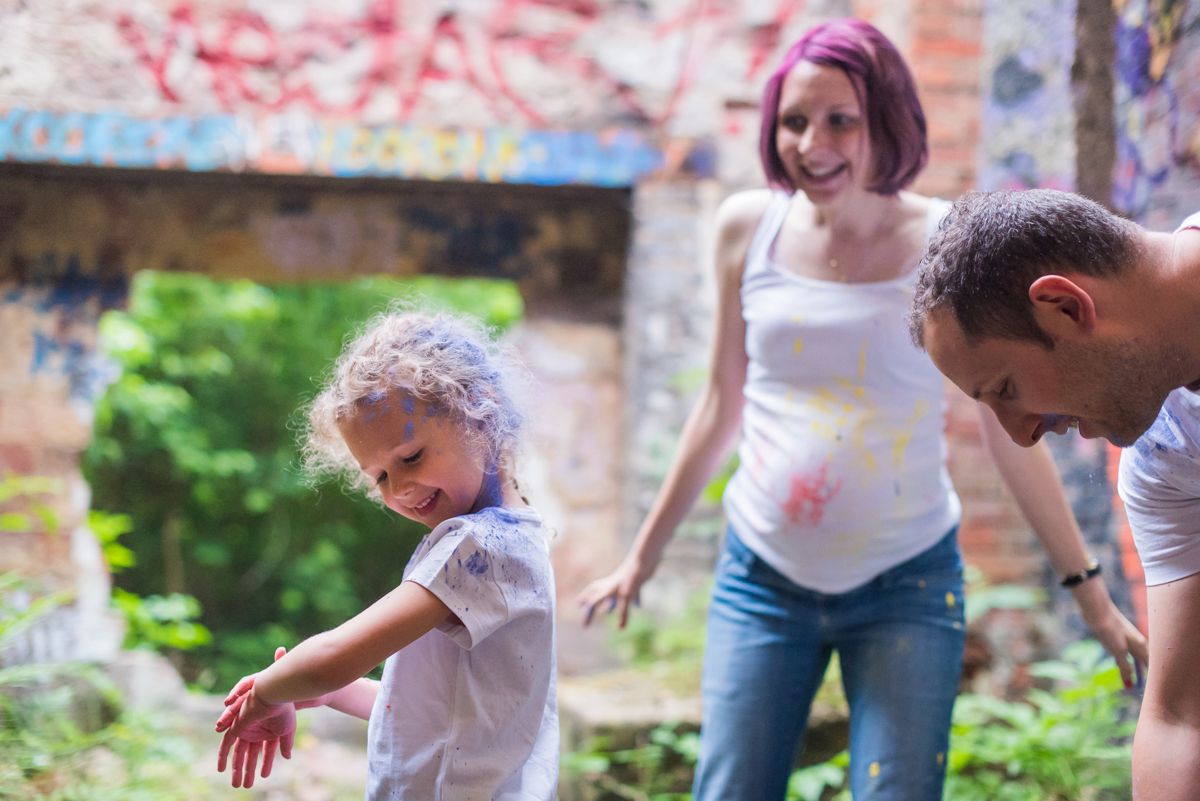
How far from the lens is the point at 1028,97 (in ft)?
12.6

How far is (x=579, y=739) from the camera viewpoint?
3.48 m

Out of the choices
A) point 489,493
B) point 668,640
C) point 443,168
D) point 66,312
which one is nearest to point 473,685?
point 489,493

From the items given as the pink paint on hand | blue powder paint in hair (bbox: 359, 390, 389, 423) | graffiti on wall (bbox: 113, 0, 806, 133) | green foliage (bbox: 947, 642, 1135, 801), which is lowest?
green foliage (bbox: 947, 642, 1135, 801)

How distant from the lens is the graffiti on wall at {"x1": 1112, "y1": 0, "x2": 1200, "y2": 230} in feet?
9.18

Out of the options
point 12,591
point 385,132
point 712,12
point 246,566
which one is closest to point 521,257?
point 385,132

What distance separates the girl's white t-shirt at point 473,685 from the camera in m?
1.47

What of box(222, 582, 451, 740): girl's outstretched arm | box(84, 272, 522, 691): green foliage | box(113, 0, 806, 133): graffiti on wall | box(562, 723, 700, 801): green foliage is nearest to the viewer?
box(222, 582, 451, 740): girl's outstretched arm

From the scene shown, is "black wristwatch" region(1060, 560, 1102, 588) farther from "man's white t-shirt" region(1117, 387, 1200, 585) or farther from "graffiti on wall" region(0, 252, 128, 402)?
"graffiti on wall" region(0, 252, 128, 402)

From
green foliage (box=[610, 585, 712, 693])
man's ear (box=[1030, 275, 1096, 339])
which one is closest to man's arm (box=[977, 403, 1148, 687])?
man's ear (box=[1030, 275, 1096, 339])

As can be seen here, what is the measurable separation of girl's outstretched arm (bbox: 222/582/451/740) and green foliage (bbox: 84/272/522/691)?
6.36 metres

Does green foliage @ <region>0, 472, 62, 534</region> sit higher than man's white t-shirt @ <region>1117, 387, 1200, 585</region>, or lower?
lower

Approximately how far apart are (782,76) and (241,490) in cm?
715

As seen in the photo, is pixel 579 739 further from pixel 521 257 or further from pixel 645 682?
pixel 521 257

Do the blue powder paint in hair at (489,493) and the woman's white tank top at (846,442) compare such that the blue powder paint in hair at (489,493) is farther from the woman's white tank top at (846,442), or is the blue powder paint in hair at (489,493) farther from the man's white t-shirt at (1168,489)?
the man's white t-shirt at (1168,489)
